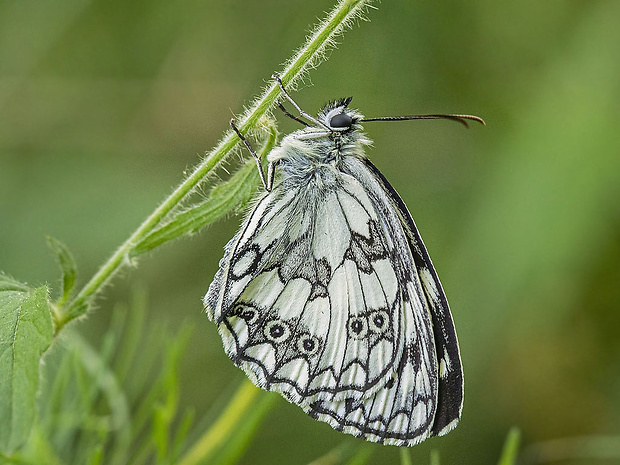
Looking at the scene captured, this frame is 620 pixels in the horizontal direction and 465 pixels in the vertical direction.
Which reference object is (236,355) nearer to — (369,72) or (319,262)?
(319,262)

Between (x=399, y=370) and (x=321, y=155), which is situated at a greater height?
(x=321, y=155)

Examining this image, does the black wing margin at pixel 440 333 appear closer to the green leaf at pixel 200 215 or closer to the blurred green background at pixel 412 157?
the green leaf at pixel 200 215

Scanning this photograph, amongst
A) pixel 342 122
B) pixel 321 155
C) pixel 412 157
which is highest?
pixel 412 157

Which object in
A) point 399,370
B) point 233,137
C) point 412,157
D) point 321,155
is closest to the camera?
point 233,137

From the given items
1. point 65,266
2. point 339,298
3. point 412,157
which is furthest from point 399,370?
point 412,157

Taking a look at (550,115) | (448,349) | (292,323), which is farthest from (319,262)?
(550,115)

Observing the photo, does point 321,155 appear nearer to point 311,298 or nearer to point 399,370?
point 311,298


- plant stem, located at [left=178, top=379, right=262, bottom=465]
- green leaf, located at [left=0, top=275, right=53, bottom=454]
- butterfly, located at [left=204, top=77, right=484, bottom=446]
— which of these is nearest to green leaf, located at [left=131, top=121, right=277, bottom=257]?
butterfly, located at [left=204, top=77, right=484, bottom=446]

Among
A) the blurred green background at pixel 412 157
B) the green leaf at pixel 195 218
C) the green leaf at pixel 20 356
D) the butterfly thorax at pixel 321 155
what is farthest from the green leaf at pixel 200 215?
the blurred green background at pixel 412 157
